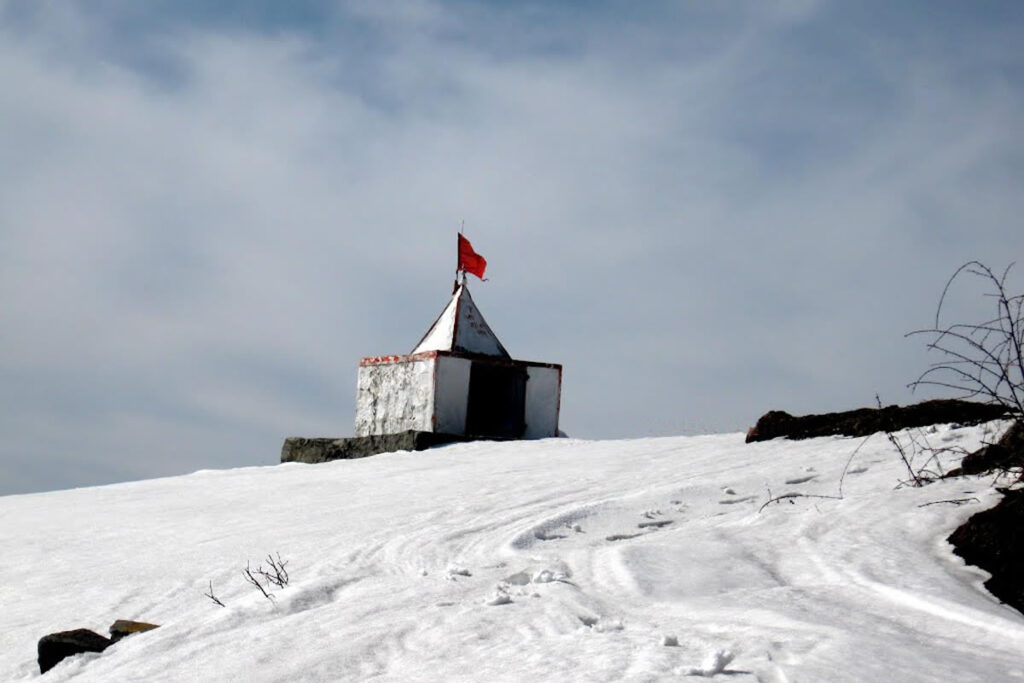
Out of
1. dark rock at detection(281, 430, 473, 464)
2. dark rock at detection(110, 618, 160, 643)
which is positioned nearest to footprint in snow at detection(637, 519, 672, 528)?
dark rock at detection(110, 618, 160, 643)

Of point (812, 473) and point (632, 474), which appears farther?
point (632, 474)

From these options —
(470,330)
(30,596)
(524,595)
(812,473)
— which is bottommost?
(30,596)

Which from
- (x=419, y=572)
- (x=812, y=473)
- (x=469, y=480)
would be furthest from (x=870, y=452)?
(x=419, y=572)

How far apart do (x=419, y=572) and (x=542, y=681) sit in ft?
7.16

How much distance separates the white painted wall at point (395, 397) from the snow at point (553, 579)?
484 cm

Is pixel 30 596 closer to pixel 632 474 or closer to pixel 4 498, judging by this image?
pixel 632 474

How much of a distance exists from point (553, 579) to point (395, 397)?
10.4 meters

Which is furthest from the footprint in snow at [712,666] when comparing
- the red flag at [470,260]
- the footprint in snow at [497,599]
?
the red flag at [470,260]

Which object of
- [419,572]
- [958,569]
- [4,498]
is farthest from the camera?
[4,498]

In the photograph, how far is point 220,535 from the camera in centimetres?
729

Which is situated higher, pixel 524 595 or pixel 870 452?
pixel 870 452

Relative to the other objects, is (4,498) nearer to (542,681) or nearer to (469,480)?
(469,480)

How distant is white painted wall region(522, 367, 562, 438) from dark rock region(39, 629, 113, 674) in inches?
420

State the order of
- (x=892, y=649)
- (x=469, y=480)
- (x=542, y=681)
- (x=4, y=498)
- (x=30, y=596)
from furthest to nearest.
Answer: (x=4, y=498) < (x=469, y=480) < (x=30, y=596) < (x=892, y=649) < (x=542, y=681)
